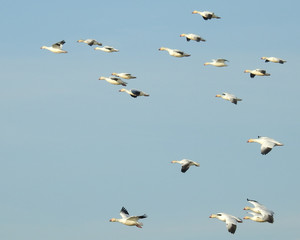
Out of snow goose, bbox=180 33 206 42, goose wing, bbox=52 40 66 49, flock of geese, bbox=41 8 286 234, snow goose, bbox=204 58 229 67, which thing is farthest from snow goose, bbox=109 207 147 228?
goose wing, bbox=52 40 66 49

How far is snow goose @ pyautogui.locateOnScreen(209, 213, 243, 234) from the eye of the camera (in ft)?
275

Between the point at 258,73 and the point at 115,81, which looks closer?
the point at 258,73

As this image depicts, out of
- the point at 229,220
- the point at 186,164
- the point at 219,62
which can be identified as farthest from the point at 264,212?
the point at 219,62

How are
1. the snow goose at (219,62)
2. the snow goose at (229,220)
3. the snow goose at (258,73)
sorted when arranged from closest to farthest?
the snow goose at (229,220) → the snow goose at (258,73) → the snow goose at (219,62)

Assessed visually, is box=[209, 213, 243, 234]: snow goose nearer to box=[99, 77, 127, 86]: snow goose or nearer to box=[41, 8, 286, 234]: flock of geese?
box=[41, 8, 286, 234]: flock of geese

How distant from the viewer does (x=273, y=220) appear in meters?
85.3

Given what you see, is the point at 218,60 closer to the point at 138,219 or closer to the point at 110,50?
the point at 110,50

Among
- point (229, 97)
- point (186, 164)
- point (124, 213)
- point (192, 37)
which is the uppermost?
point (192, 37)

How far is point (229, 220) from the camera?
85.4 m

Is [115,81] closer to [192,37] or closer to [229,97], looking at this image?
[192,37]

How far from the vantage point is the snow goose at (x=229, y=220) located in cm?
8367

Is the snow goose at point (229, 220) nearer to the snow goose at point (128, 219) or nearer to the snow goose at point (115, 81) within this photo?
the snow goose at point (128, 219)

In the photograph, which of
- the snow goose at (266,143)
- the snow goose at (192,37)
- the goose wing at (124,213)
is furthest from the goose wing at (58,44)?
the snow goose at (266,143)

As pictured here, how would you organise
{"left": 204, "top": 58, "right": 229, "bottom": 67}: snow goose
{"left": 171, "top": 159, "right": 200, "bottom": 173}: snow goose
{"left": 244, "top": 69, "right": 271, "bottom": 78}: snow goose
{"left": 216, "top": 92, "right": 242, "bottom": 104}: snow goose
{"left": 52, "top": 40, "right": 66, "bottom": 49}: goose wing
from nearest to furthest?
{"left": 216, "top": 92, "right": 242, "bottom": 104}: snow goose, {"left": 171, "top": 159, "right": 200, "bottom": 173}: snow goose, {"left": 244, "top": 69, "right": 271, "bottom": 78}: snow goose, {"left": 204, "top": 58, "right": 229, "bottom": 67}: snow goose, {"left": 52, "top": 40, "right": 66, "bottom": 49}: goose wing
